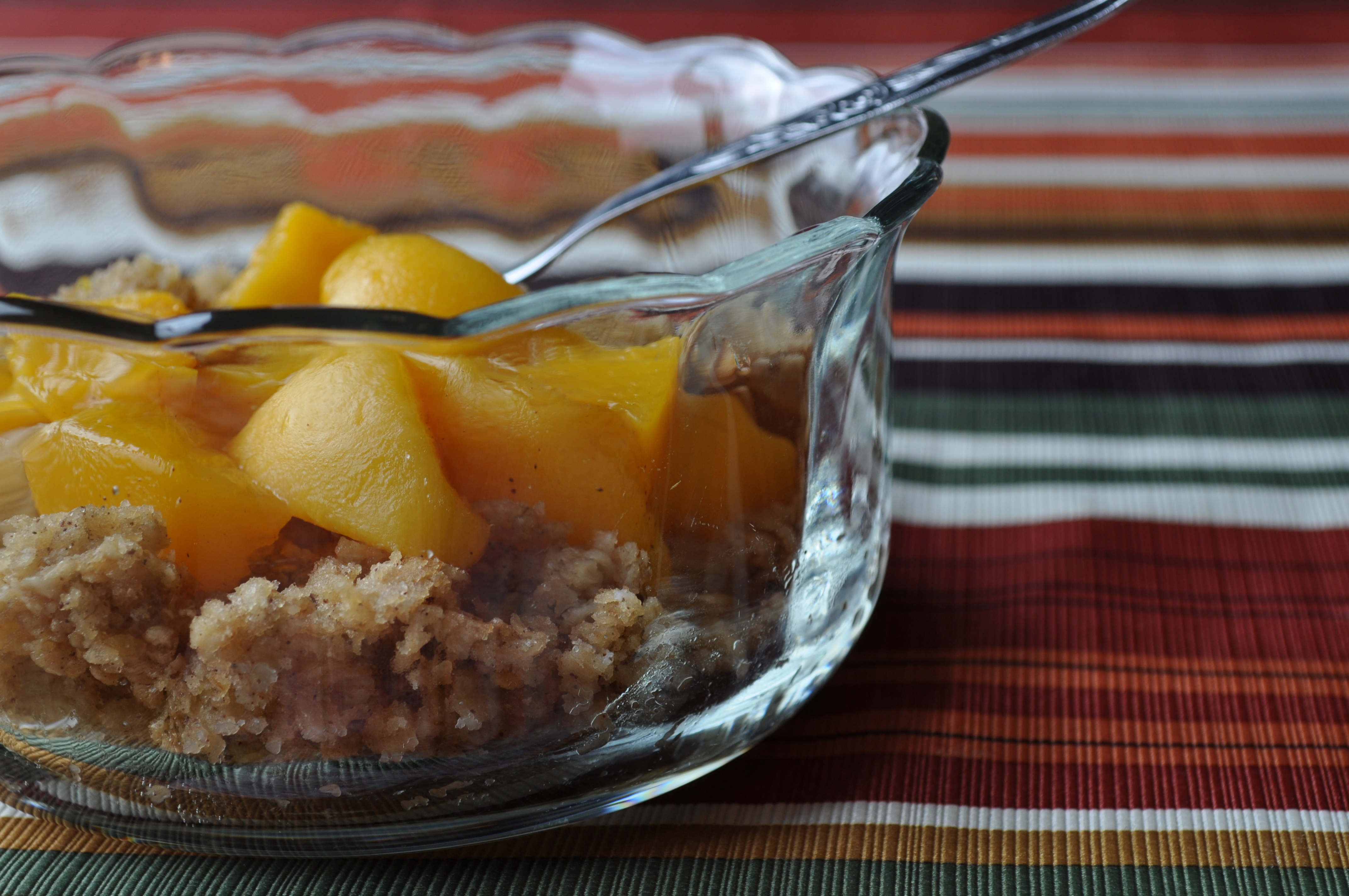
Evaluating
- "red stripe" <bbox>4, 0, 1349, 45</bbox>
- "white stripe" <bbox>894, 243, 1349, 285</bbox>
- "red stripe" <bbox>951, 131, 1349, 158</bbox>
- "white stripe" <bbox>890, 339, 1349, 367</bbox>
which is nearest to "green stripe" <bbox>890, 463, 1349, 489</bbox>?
"white stripe" <bbox>890, 339, 1349, 367</bbox>

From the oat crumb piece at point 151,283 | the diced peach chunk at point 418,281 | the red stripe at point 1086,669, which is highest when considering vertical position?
the diced peach chunk at point 418,281

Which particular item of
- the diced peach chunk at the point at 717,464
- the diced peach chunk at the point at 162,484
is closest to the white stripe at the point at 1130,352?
the diced peach chunk at the point at 717,464

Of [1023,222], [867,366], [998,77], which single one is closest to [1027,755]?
[867,366]

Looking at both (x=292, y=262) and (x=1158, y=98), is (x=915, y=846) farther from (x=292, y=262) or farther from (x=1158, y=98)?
(x=1158, y=98)

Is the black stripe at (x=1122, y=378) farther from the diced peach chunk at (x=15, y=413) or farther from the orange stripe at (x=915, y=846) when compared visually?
the diced peach chunk at (x=15, y=413)

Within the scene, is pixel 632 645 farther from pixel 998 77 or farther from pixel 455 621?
pixel 998 77

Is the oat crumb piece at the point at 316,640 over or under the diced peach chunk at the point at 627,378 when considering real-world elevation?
under

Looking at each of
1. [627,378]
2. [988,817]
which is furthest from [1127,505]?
[627,378]
